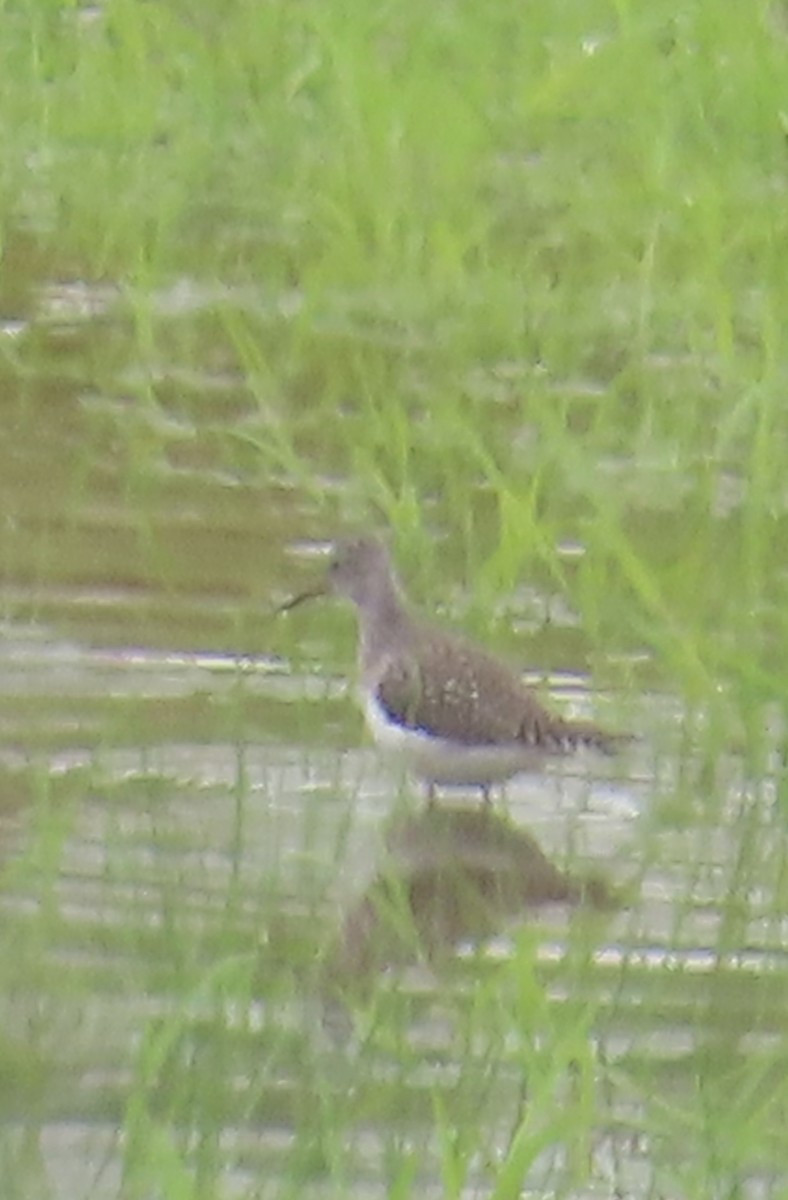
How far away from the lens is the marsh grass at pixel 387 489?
515 centimetres

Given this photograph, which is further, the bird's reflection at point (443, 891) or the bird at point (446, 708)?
the bird at point (446, 708)

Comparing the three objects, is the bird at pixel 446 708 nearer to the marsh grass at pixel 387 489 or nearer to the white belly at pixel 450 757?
the white belly at pixel 450 757

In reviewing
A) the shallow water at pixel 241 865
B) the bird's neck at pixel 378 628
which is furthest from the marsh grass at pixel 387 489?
the bird's neck at pixel 378 628

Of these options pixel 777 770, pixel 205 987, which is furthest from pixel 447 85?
pixel 205 987

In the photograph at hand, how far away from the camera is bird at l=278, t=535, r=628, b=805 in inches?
266

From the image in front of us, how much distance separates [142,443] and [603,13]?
12.5 feet

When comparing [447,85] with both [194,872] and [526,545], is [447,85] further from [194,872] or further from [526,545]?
[194,872]

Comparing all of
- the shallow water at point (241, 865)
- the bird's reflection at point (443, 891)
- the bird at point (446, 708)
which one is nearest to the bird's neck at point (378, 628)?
the bird at point (446, 708)

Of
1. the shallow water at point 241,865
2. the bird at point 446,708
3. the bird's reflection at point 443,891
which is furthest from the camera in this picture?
the bird at point 446,708

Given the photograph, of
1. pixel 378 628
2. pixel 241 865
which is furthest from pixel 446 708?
pixel 241 865

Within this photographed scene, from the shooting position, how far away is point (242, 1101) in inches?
200

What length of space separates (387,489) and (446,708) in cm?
95

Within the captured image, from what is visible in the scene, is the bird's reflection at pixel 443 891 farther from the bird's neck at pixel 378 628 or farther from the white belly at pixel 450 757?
the bird's neck at pixel 378 628

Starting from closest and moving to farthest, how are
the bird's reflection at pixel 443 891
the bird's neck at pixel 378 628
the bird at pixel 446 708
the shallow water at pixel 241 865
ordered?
the shallow water at pixel 241 865, the bird's reflection at pixel 443 891, the bird at pixel 446 708, the bird's neck at pixel 378 628
